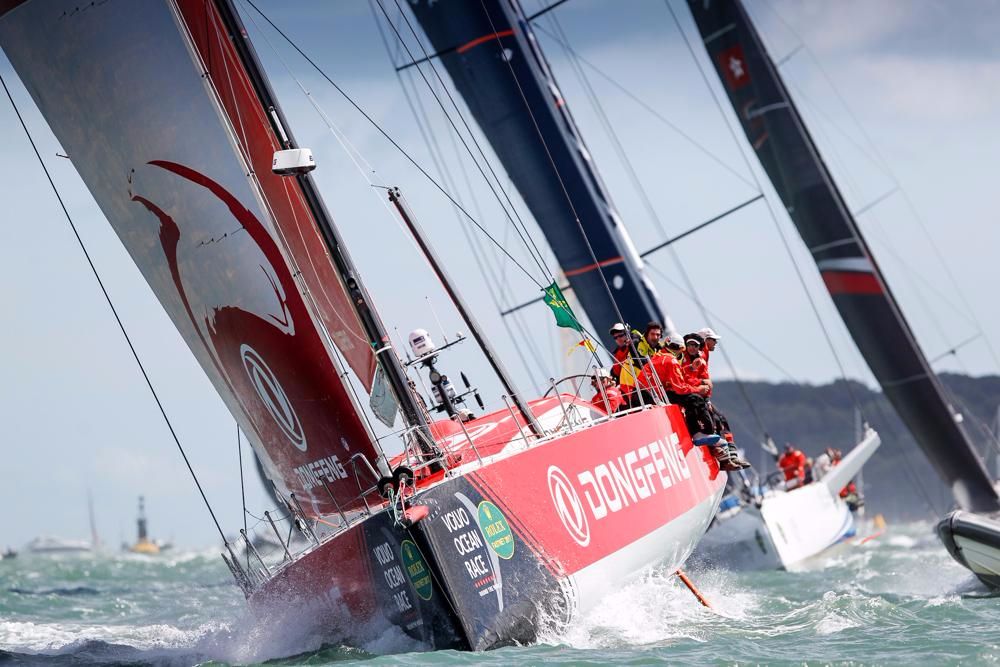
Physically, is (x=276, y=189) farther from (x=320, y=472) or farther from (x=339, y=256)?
(x=320, y=472)

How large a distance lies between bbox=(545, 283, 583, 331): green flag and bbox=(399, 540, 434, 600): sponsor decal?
231 cm

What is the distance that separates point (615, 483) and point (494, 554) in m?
1.25

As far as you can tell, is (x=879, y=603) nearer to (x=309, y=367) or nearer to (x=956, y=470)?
(x=309, y=367)

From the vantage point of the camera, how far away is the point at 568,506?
661cm

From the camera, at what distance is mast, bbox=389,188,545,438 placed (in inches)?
281

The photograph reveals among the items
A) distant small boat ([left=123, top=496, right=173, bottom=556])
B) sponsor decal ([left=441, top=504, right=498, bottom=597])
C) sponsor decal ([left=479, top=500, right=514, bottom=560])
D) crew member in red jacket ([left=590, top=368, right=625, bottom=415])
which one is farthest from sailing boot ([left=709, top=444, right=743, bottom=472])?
distant small boat ([left=123, top=496, right=173, bottom=556])

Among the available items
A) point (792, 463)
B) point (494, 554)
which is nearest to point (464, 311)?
point (494, 554)

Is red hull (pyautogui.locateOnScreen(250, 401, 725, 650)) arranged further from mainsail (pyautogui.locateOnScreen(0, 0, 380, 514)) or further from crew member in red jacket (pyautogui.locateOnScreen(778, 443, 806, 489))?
crew member in red jacket (pyautogui.locateOnScreen(778, 443, 806, 489))

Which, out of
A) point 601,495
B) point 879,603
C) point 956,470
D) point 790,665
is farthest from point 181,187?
point 956,470

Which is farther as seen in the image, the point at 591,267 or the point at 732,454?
the point at 591,267

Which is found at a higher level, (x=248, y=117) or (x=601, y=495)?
(x=248, y=117)

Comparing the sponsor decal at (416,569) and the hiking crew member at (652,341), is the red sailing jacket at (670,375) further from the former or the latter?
the sponsor decal at (416,569)

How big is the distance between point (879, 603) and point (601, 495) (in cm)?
197

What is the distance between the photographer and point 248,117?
278 inches
